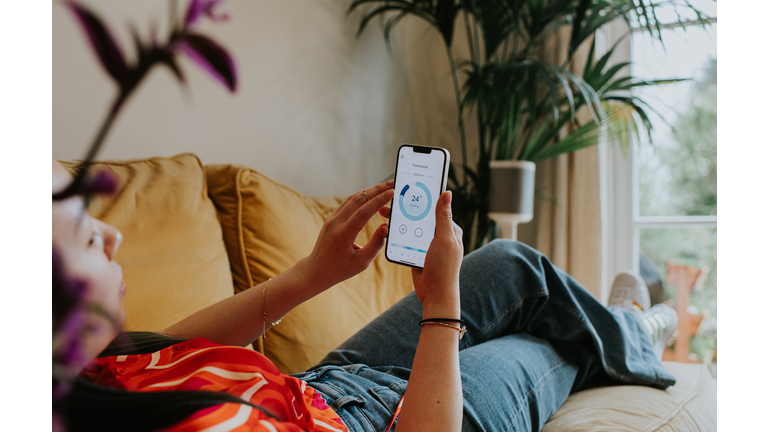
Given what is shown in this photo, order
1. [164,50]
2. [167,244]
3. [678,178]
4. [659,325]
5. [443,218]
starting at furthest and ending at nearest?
[678,178], [659,325], [167,244], [443,218], [164,50]

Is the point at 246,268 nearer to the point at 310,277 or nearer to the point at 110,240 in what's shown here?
the point at 310,277

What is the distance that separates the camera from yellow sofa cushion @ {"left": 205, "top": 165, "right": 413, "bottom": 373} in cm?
93

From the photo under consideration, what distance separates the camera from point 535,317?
3.07ft

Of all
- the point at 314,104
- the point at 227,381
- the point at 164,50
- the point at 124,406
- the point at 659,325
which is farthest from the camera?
the point at 314,104

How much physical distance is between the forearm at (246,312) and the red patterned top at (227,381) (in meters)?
0.12

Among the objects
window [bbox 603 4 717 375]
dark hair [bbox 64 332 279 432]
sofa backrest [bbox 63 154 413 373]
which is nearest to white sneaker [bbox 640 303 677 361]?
sofa backrest [bbox 63 154 413 373]

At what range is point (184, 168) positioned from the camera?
920 mm

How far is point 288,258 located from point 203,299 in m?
0.23

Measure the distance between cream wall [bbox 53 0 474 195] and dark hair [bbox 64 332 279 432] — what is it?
303 mm

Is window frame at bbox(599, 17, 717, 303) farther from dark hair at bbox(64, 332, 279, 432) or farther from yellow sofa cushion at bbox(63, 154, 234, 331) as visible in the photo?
dark hair at bbox(64, 332, 279, 432)

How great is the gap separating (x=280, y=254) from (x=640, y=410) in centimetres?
71

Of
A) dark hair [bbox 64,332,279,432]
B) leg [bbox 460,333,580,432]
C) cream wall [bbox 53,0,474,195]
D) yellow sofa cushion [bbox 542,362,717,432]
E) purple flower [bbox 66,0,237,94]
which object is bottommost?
yellow sofa cushion [bbox 542,362,717,432]

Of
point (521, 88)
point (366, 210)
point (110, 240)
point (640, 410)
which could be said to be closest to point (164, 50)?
point (110, 240)
